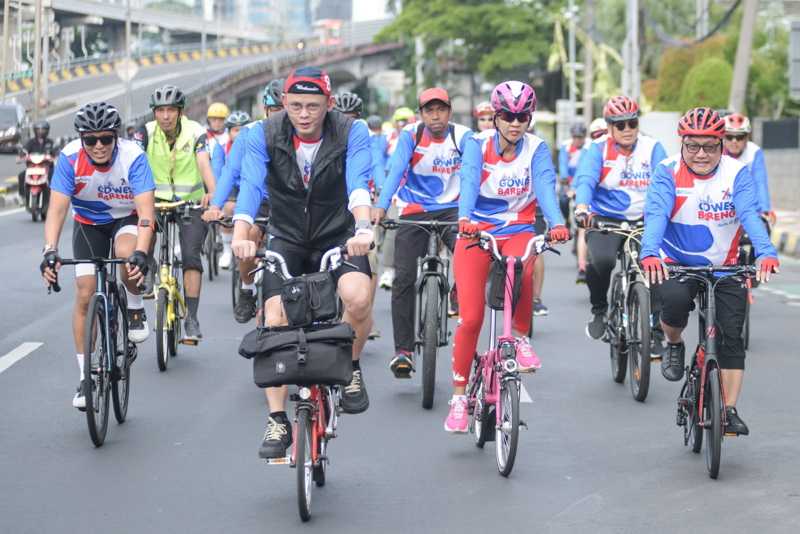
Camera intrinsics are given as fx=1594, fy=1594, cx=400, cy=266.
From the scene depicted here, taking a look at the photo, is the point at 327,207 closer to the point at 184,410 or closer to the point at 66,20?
the point at 184,410

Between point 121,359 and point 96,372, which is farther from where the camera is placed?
point 121,359

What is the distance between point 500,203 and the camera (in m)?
8.57

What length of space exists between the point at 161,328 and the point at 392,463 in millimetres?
3491

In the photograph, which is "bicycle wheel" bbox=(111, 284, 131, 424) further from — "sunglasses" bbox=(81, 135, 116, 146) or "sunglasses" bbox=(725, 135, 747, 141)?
"sunglasses" bbox=(725, 135, 747, 141)

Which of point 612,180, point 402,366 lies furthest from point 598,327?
point 402,366

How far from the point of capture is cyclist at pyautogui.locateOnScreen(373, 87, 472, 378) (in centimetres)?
1059

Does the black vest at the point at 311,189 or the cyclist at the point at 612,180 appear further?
the cyclist at the point at 612,180

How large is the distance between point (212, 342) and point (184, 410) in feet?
10.6

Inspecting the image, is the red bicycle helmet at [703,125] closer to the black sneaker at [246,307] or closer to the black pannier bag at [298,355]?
the black pannier bag at [298,355]

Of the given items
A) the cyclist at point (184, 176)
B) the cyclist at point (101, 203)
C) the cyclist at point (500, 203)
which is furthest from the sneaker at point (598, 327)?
the cyclist at point (101, 203)

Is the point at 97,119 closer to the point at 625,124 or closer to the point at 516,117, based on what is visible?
the point at 516,117

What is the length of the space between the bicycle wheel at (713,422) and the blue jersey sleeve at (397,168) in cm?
318

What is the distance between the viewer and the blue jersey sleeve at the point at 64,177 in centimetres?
875

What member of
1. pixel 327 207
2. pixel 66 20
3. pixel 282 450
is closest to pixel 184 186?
pixel 327 207
